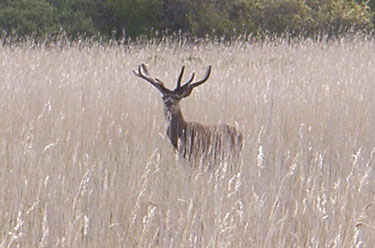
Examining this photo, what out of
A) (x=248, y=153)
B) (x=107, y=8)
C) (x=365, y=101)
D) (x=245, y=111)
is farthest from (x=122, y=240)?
(x=107, y=8)

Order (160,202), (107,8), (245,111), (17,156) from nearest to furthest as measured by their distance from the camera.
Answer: (160,202) < (17,156) < (245,111) < (107,8)

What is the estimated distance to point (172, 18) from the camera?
1638 cm

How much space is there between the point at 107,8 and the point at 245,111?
10.9m

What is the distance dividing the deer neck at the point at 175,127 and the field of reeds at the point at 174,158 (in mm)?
87

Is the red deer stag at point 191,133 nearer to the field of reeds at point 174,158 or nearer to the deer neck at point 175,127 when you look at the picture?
the deer neck at point 175,127

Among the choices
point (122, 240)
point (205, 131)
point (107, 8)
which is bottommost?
point (122, 240)

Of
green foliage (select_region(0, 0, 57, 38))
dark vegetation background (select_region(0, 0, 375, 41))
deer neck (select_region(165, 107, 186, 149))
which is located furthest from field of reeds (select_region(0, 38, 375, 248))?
dark vegetation background (select_region(0, 0, 375, 41))

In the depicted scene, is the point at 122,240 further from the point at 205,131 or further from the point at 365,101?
the point at 365,101

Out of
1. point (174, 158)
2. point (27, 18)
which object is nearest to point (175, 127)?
point (174, 158)

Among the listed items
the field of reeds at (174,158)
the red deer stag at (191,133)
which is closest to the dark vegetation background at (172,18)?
the field of reeds at (174,158)

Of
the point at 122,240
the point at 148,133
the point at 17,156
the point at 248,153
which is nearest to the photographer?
the point at 122,240

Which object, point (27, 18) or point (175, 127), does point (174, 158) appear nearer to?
point (175, 127)

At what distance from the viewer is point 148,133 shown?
5.04 meters

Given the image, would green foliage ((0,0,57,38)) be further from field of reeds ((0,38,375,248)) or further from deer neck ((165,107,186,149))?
deer neck ((165,107,186,149))
